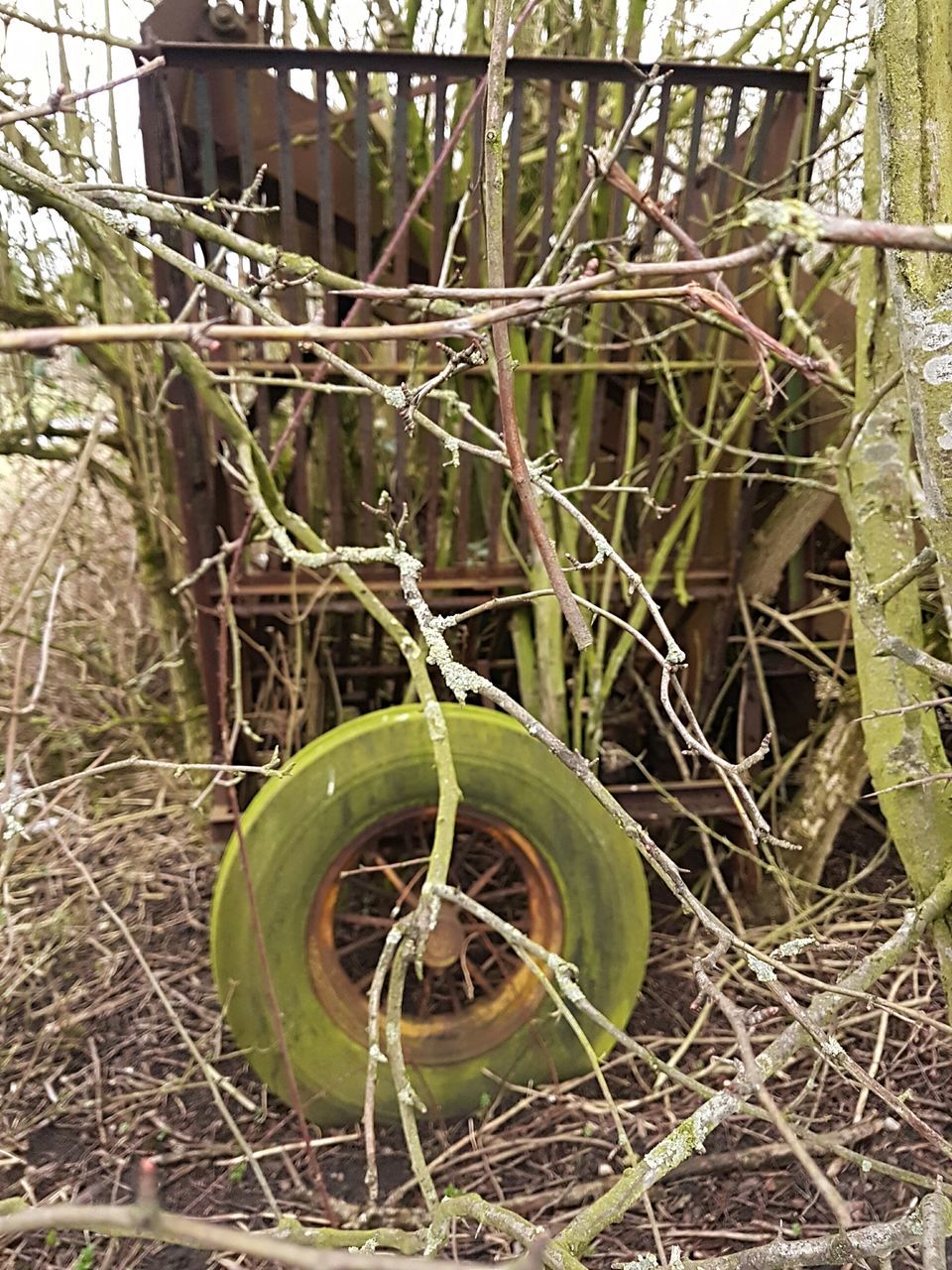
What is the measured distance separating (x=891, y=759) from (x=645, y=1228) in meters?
1.27

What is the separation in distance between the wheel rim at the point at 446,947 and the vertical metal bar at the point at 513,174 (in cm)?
157

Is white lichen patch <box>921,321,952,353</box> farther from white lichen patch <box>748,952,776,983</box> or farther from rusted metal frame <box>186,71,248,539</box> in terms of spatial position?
rusted metal frame <box>186,71,248,539</box>

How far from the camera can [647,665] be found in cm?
324

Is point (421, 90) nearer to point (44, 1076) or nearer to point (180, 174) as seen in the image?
point (180, 174)

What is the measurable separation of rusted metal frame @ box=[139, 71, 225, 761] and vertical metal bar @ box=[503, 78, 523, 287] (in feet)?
2.79

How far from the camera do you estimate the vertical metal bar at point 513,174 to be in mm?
2430

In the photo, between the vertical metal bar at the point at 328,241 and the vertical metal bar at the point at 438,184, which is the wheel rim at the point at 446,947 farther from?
the vertical metal bar at the point at 438,184

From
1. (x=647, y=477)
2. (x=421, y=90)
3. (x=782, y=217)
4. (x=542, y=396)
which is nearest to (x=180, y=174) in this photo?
(x=421, y=90)

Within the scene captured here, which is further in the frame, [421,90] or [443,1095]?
[421,90]

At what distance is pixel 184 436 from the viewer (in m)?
2.62

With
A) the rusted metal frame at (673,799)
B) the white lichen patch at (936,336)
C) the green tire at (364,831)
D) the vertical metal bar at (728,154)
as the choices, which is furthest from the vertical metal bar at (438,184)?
the rusted metal frame at (673,799)

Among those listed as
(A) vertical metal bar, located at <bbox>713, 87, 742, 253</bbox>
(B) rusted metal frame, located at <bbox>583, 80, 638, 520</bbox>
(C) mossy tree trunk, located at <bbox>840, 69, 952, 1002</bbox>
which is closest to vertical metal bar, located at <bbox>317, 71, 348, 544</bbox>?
(B) rusted metal frame, located at <bbox>583, 80, 638, 520</bbox>

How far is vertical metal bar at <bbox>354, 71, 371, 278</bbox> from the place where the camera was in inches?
95.2

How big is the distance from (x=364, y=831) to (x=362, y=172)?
1741mm
